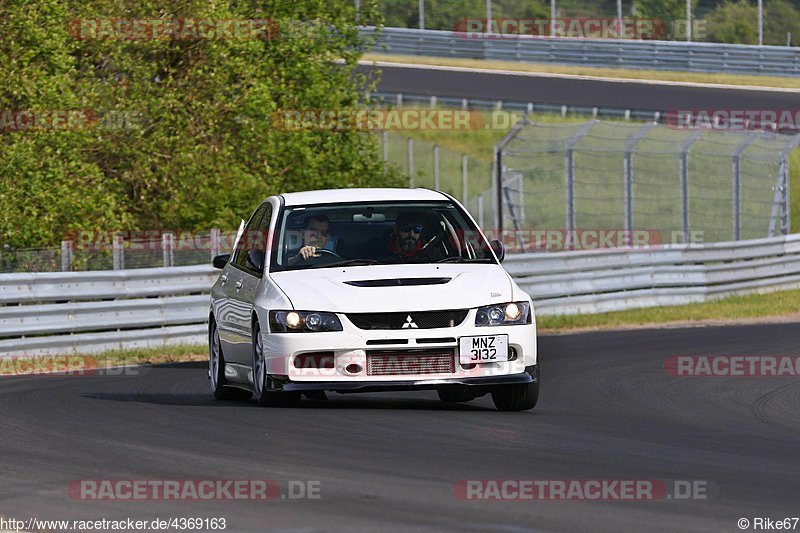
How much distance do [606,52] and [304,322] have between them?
42525 mm

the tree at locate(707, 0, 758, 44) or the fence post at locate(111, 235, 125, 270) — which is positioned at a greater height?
the fence post at locate(111, 235, 125, 270)

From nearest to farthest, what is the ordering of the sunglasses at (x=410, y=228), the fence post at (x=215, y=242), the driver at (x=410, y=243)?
the driver at (x=410, y=243), the sunglasses at (x=410, y=228), the fence post at (x=215, y=242)

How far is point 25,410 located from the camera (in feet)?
38.5

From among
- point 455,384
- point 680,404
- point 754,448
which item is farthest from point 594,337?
point 754,448

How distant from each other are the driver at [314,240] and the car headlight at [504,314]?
144 centimetres

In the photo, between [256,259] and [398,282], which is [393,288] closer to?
[398,282]

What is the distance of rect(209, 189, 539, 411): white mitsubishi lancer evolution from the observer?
1066 centimetres

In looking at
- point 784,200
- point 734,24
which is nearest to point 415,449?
point 784,200

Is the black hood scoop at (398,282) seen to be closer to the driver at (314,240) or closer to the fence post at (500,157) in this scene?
the driver at (314,240)

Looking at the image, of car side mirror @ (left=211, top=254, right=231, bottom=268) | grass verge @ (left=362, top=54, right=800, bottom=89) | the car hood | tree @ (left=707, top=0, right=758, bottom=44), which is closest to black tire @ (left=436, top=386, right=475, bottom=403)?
the car hood

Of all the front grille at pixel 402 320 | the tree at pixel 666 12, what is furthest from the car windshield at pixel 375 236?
the tree at pixel 666 12

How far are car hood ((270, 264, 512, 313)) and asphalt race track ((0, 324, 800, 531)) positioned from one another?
2.40 ft

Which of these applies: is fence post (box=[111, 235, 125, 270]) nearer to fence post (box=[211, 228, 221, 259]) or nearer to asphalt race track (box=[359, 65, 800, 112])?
fence post (box=[211, 228, 221, 259])

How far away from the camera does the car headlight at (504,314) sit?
35.4ft
